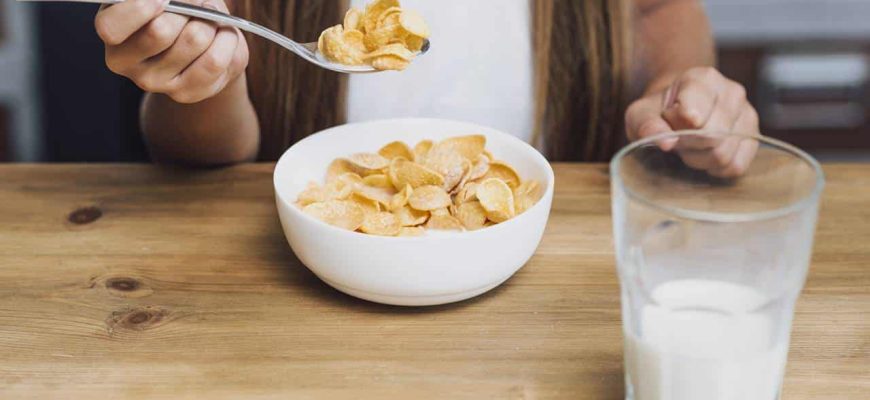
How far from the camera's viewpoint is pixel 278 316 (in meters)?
0.74

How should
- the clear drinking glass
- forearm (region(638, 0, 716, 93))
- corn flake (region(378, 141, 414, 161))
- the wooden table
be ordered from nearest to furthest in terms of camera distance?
the clear drinking glass, the wooden table, corn flake (region(378, 141, 414, 161)), forearm (region(638, 0, 716, 93))

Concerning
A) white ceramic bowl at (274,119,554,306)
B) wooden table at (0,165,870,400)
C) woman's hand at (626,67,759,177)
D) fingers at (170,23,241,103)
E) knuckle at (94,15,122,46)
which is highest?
knuckle at (94,15,122,46)

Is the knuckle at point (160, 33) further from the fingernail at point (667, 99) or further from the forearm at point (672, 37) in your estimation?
the forearm at point (672, 37)

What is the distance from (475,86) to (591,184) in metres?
0.34

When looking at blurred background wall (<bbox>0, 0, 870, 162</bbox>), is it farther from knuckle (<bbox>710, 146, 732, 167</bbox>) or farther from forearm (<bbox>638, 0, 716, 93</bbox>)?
knuckle (<bbox>710, 146, 732, 167</bbox>)

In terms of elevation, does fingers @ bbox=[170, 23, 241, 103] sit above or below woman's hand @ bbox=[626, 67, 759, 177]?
above

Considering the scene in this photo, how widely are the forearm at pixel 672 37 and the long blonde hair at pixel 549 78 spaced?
0.08 metres

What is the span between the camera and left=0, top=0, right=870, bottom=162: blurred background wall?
74.5 inches

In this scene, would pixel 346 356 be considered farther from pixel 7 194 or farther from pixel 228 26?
pixel 7 194

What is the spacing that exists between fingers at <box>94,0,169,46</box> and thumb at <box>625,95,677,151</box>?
442 mm

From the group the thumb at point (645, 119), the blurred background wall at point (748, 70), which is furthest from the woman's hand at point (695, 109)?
the blurred background wall at point (748, 70)

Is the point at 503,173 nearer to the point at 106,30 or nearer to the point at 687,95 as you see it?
the point at 687,95

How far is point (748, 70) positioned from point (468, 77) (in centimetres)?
88

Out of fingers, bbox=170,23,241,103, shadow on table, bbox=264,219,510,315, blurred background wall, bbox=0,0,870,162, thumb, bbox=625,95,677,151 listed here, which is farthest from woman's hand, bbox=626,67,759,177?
blurred background wall, bbox=0,0,870,162
